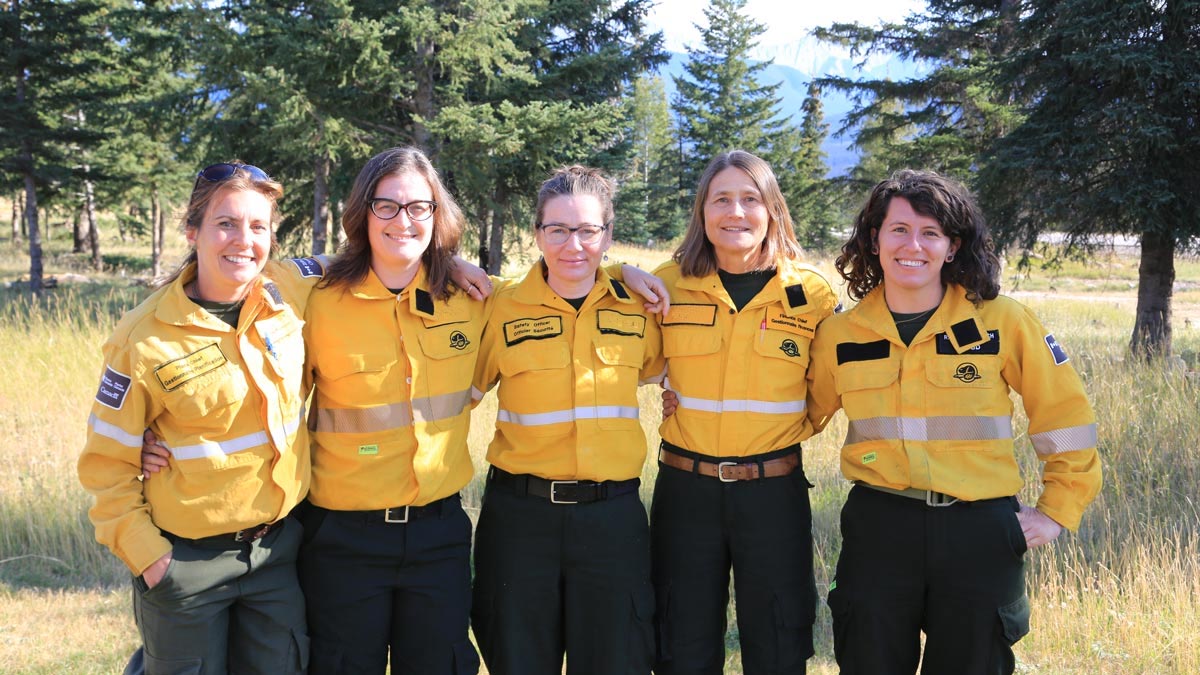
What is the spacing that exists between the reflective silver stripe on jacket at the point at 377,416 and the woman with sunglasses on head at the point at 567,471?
342 mm

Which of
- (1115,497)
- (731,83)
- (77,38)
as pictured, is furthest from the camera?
(731,83)

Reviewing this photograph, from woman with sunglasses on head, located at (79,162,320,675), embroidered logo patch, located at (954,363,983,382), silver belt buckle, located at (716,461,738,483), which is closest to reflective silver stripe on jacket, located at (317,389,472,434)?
woman with sunglasses on head, located at (79,162,320,675)

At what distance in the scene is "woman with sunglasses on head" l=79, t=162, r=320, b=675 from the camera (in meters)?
2.57

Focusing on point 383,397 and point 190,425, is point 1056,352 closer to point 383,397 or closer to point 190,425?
point 383,397

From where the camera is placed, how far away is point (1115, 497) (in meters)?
5.19

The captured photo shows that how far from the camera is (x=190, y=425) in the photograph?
104 inches

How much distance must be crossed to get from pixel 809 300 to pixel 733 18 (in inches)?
1412

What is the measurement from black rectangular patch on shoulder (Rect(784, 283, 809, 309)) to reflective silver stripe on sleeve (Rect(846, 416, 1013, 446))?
59 centimetres

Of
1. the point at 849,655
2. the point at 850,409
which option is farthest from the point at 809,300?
the point at 849,655

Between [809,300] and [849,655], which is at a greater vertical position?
[809,300]

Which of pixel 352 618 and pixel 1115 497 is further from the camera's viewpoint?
pixel 1115 497

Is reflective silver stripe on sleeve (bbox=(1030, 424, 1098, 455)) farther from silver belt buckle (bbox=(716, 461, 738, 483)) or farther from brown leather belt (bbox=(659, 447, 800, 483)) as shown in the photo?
silver belt buckle (bbox=(716, 461, 738, 483))

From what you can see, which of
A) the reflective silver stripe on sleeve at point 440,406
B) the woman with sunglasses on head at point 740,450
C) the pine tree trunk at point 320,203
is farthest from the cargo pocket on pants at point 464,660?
the pine tree trunk at point 320,203

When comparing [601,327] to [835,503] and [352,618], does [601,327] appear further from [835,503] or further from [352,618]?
[835,503]
